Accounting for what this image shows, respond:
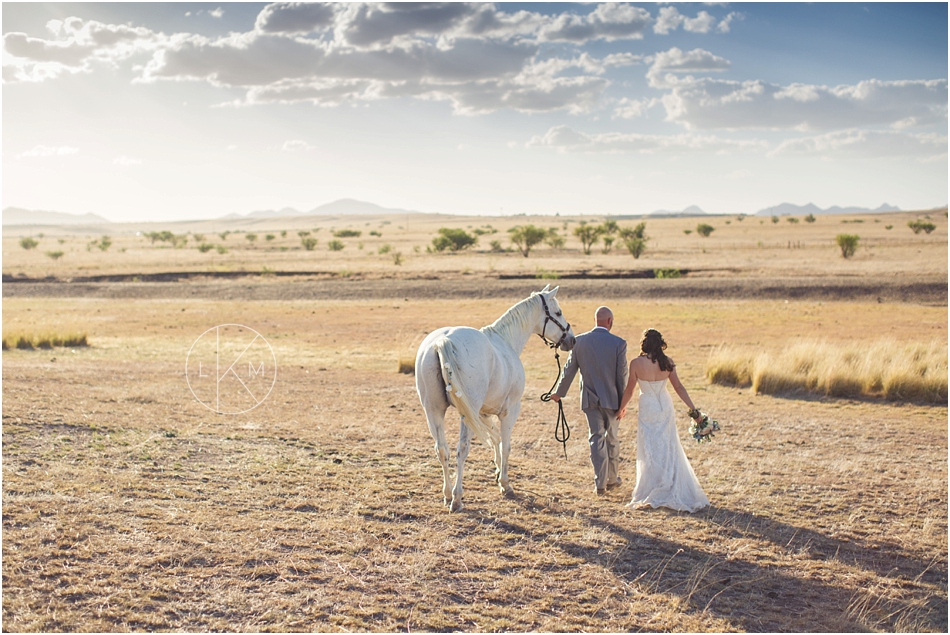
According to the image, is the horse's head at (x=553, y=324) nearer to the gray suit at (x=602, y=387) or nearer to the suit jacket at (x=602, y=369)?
the gray suit at (x=602, y=387)

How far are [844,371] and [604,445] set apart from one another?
8404mm

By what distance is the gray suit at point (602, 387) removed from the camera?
7070 millimetres

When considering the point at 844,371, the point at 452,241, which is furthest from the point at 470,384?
the point at 452,241

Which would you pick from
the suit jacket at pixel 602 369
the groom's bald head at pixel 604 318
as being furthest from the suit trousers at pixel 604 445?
the groom's bald head at pixel 604 318

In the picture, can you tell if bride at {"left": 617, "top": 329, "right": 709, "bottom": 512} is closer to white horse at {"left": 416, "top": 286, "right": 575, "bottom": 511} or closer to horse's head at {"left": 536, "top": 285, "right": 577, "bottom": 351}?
horse's head at {"left": 536, "top": 285, "right": 577, "bottom": 351}

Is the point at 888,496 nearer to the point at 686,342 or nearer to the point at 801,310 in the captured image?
the point at 686,342

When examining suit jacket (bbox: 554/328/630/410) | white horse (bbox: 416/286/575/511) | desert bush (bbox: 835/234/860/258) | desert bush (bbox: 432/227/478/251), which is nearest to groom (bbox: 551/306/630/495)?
suit jacket (bbox: 554/328/630/410)

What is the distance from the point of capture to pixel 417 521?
6285 mm

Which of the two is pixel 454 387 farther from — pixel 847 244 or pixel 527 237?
pixel 527 237

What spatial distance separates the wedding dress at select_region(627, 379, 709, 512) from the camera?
22.3ft

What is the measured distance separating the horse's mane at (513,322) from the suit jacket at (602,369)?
0.72 m

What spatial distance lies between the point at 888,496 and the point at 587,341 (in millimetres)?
3778

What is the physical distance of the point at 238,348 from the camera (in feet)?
60.2

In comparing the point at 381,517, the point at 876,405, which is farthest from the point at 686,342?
the point at 381,517
